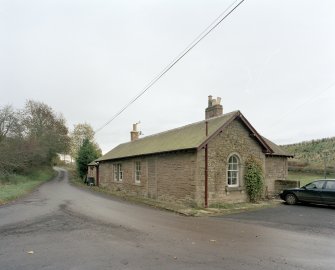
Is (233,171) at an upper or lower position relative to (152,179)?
upper

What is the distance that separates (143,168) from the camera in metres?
24.0

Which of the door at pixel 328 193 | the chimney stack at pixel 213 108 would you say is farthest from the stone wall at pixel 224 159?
the door at pixel 328 193

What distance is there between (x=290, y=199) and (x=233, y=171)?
3624mm

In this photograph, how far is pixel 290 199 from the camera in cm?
1906

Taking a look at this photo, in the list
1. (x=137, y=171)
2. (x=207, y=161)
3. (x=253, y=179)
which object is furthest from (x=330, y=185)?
(x=137, y=171)

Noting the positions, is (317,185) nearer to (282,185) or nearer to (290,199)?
(290,199)

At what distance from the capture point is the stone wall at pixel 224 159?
17648 mm

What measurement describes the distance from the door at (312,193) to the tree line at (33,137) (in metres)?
31.4

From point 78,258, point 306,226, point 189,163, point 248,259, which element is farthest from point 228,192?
point 78,258

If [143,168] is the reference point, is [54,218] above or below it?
below

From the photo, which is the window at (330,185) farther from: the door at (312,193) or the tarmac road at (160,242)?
the tarmac road at (160,242)

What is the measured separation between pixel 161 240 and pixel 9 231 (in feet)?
16.4

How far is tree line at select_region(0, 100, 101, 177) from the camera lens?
137ft

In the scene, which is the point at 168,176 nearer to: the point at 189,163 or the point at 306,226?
the point at 189,163
